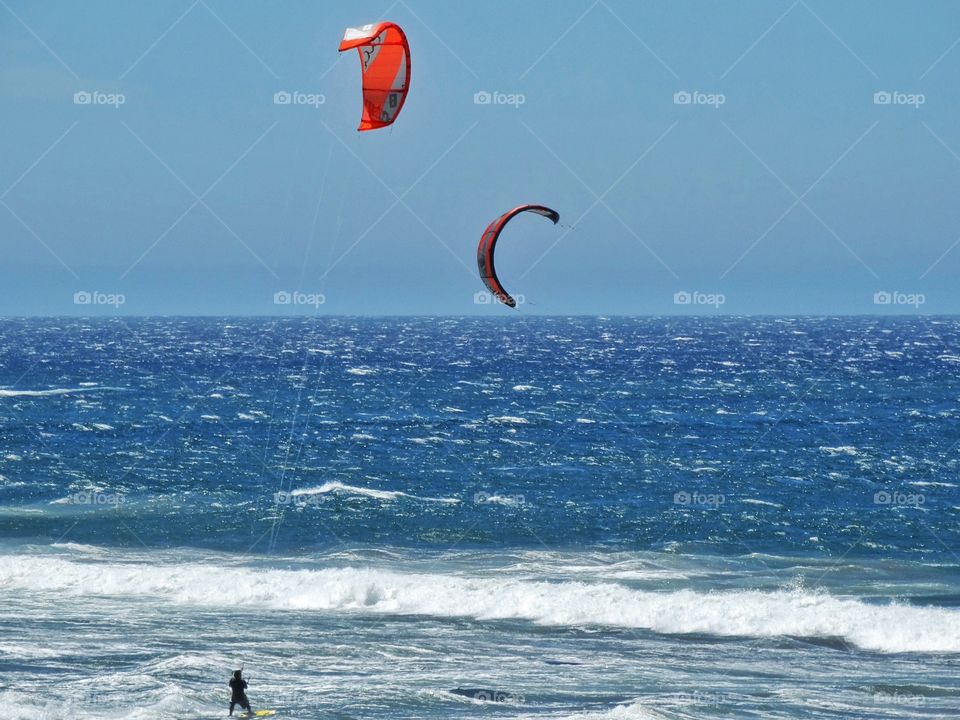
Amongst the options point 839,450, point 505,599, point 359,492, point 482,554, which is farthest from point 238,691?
point 839,450

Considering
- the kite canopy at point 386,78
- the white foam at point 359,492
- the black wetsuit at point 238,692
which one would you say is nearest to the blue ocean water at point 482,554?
the white foam at point 359,492

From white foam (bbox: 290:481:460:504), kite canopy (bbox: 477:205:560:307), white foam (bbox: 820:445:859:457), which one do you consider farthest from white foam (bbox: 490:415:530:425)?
kite canopy (bbox: 477:205:560:307)

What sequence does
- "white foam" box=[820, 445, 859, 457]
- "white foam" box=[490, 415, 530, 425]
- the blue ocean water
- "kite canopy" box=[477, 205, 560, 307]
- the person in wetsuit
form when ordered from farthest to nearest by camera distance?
"white foam" box=[490, 415, 530, 425], "white foam" box=[820, 445, 859, 457], "kite canopy" box=[477, 205, 560, 307], the blue ocean water, the person in wetsuit

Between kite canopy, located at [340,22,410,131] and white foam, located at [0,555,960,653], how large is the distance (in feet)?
38.5

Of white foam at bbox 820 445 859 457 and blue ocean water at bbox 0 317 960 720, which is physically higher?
white foam at bbox 820 445 859 457

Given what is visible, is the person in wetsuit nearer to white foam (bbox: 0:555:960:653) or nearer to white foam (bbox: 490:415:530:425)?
white foam (bbox: 0:555:960:653)

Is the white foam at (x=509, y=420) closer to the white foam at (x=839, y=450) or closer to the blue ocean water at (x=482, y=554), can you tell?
the blue ocean water at (x=482, y=554)

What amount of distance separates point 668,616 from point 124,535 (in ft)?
59.1

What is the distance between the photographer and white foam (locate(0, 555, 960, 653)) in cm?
2864

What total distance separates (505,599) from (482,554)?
532 centimetres

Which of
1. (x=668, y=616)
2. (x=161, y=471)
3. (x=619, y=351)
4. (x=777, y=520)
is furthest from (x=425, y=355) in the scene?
(x=668, y=616)

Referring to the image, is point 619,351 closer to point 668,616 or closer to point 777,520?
point 777,520

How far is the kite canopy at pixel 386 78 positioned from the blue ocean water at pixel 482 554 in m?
11.5

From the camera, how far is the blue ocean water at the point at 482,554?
77.2ft
